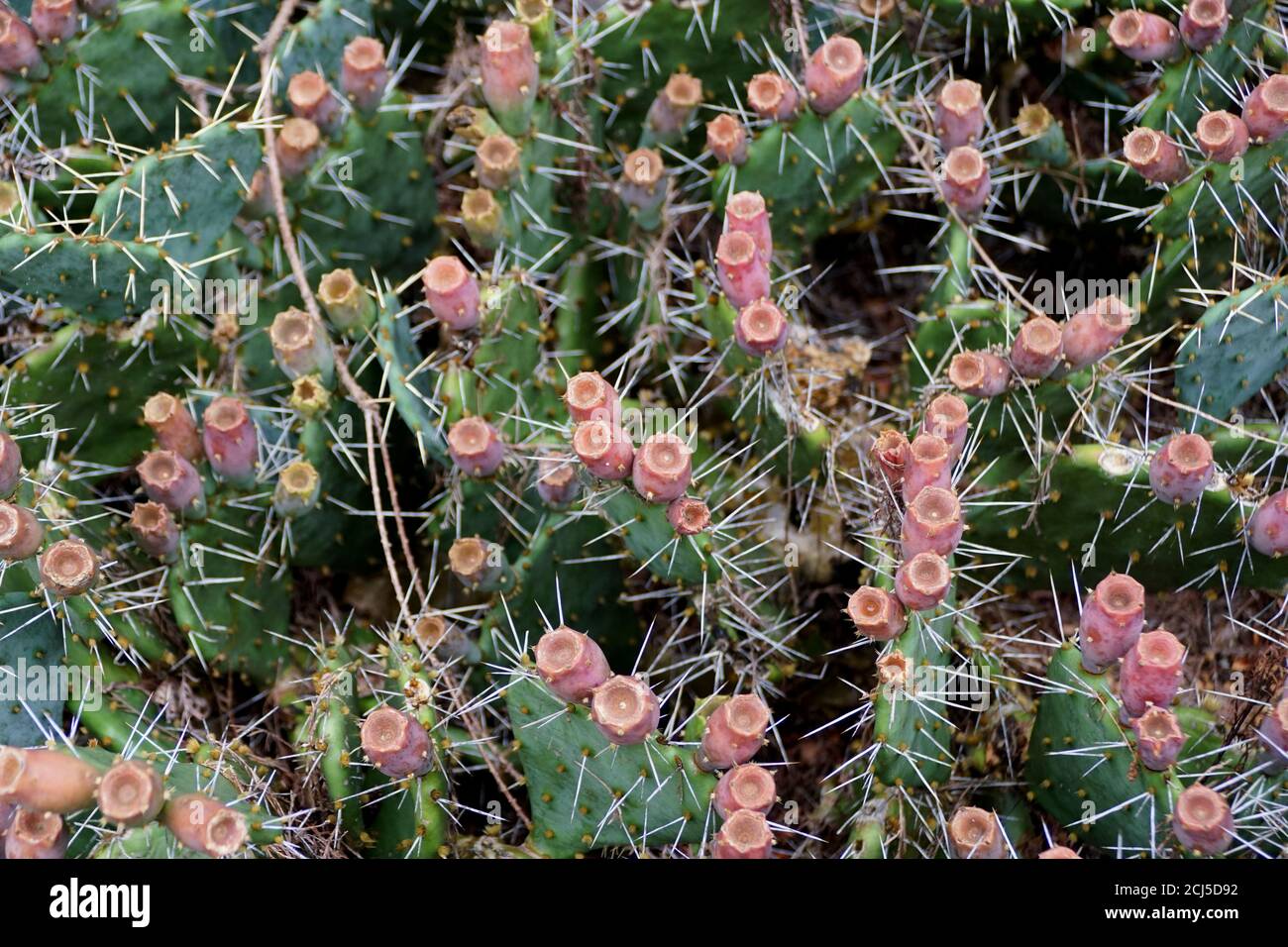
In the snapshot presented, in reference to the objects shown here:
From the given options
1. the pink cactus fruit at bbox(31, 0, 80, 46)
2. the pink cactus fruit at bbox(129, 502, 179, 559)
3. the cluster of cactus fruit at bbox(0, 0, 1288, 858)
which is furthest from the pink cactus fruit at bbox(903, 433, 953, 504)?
the pink cactus fruit at bbox(31, 0, 80, 46)

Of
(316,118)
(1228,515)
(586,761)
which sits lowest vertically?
(586,761)

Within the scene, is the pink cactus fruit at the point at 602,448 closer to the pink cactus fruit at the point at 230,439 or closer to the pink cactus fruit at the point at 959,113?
the pink cactus fruit at the point at 230,439

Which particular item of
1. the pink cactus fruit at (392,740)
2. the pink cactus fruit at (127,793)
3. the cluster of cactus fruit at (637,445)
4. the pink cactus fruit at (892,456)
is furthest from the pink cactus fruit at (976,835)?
the pink cactus fruit at (127,793)

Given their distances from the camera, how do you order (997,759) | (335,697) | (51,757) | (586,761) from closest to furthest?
(51,757) < (586,761) < (335,697) < (997,759)

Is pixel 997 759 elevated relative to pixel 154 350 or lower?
lower

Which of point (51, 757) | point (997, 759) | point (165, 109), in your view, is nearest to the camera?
point (51, 757)

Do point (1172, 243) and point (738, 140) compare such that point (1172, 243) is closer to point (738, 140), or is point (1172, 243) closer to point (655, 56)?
point (738, 140)
